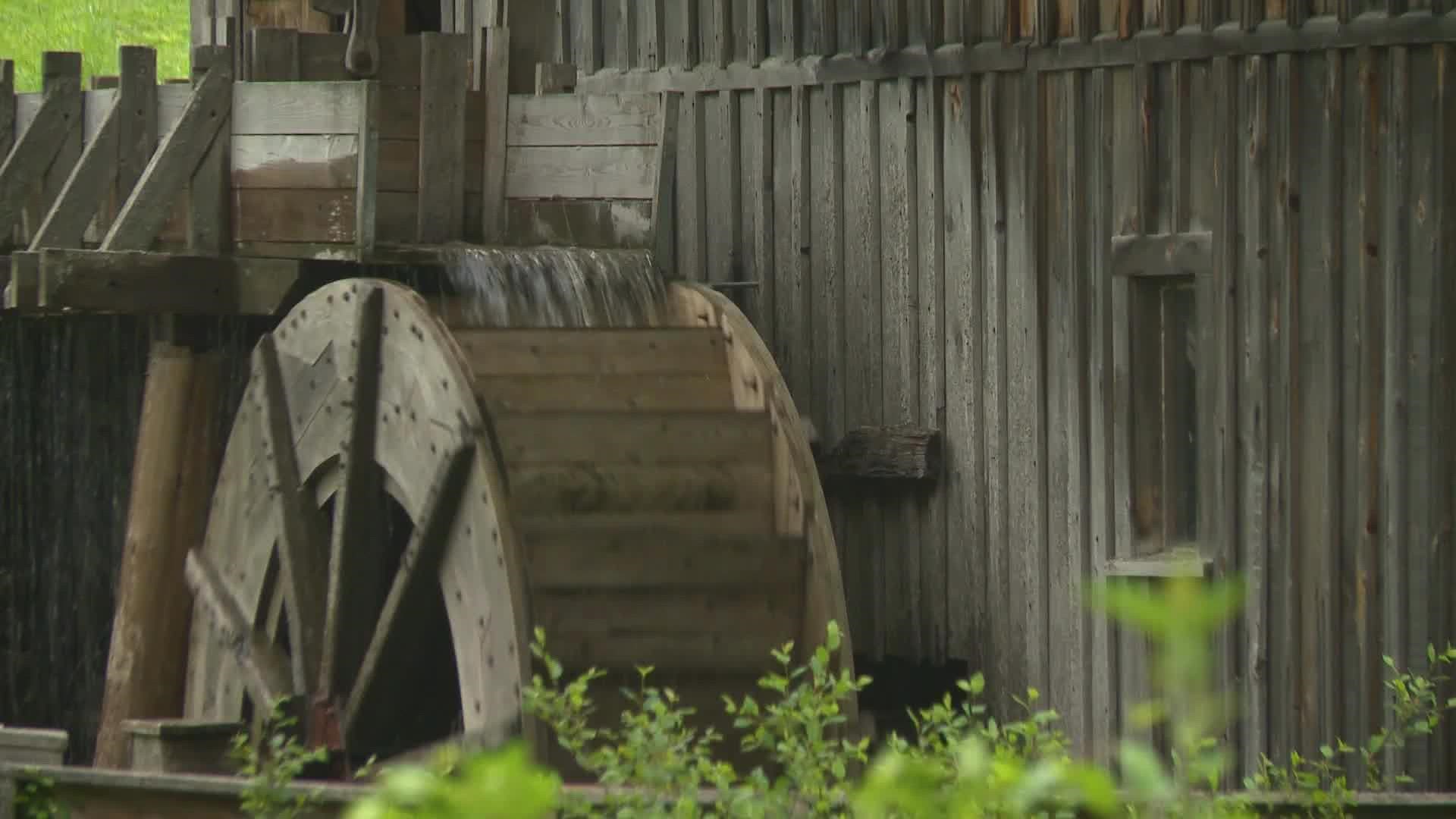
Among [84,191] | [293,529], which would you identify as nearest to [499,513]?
[293,529]

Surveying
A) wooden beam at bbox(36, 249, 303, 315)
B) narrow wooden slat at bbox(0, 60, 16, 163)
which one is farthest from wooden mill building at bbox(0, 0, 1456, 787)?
narrow wooden slat at bbox(0, 60, 16, 163)

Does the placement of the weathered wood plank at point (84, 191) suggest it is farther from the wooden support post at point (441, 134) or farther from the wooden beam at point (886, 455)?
the wooden beam at point (886, 455)

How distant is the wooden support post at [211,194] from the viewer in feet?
25.2

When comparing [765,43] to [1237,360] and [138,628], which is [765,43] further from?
[138,628]

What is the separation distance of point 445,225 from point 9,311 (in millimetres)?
2093

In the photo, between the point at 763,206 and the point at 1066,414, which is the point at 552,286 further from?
the point at 1066,414

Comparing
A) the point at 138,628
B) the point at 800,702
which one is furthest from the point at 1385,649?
the point at 138,628

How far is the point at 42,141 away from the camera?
819 centimetres

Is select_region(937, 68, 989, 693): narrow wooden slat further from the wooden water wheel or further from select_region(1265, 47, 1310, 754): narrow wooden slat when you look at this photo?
select_region(1265, 47, 1310, 754): narrow wooden slat

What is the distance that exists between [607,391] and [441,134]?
3.97 feet

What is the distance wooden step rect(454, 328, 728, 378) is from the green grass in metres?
16.3

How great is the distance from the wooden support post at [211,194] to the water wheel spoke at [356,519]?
865 mm

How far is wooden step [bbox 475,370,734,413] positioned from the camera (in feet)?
23.1

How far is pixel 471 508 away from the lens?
6.69 meters
